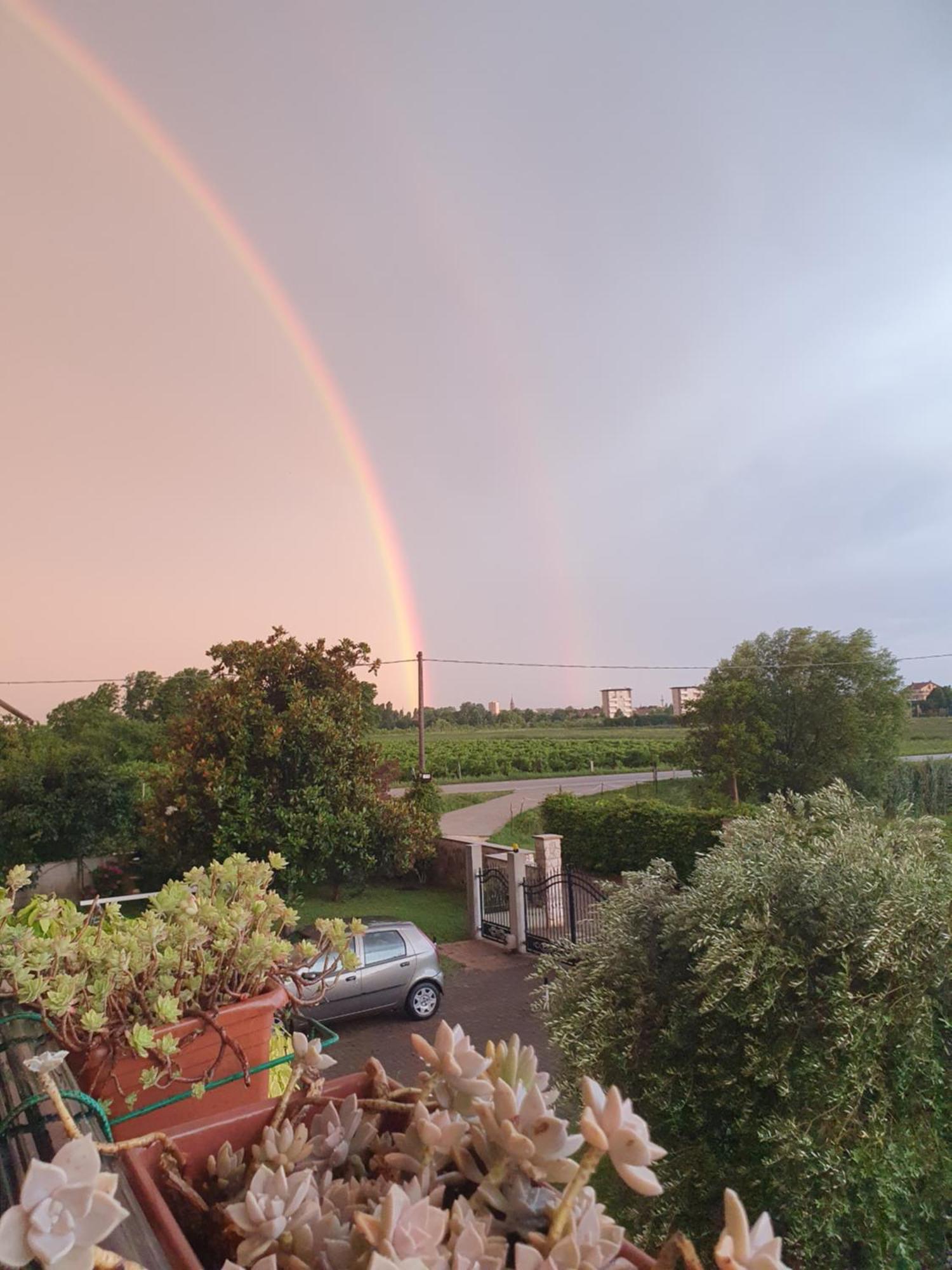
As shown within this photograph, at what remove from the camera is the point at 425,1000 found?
9.54 meters

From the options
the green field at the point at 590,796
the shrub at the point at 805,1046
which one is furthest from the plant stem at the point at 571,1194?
the green field at the point at 590,796

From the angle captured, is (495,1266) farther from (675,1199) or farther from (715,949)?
(675,1199)

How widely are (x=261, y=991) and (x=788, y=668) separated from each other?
86.5ft

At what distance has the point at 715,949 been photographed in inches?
100

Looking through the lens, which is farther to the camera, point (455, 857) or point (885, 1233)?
point (455, 857)

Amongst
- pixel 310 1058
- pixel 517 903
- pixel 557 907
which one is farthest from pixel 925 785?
pixel 310 1058

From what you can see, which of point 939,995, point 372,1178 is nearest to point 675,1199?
point 939,995

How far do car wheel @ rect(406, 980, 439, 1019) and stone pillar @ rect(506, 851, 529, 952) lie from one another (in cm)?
314

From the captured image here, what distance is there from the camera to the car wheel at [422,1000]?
9.41m

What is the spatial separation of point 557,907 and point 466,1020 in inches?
141

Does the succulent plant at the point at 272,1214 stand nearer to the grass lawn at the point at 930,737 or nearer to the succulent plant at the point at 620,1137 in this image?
the succulent plant at the point at 620,1137

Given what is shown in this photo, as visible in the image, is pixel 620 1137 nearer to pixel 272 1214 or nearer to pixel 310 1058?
pixel 272 1214

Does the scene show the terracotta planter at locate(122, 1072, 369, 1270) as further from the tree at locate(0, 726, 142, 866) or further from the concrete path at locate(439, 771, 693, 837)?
the concrete path at locate(439, 771, 693, 837)

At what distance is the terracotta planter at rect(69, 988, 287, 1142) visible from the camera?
1378 mm
